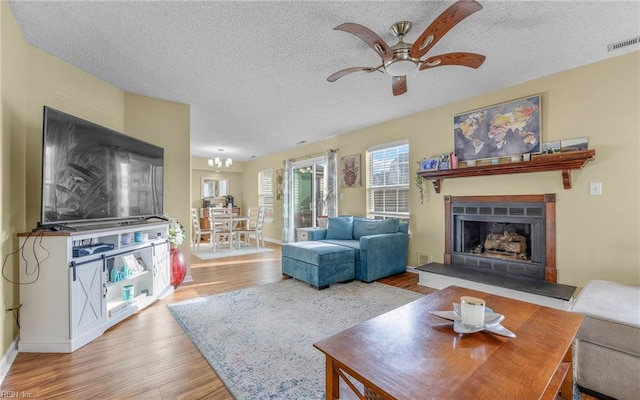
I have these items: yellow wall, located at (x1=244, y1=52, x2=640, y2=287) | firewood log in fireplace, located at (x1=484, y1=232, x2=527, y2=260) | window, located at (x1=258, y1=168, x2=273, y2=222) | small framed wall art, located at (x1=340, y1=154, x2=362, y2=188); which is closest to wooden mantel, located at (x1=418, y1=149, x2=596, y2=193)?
yellow wall, located at (x1=244, y1=52, x2=640, y2=287)

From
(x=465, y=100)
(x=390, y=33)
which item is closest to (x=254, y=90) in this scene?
(x=390, y=33)

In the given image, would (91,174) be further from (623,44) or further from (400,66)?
(623,44)

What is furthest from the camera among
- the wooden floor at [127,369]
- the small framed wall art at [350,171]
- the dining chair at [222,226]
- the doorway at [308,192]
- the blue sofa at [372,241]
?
the doorway at [308,192]

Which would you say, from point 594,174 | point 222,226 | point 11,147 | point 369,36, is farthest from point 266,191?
point 594,174

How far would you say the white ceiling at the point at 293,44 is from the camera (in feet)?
6.46

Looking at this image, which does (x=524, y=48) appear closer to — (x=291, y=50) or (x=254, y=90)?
(x=291, y=50)

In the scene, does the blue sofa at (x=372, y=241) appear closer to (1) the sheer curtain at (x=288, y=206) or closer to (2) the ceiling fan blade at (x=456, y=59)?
(2) the ceiling fan blade at (x=456, y=59)

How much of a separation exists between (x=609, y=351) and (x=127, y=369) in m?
2.99

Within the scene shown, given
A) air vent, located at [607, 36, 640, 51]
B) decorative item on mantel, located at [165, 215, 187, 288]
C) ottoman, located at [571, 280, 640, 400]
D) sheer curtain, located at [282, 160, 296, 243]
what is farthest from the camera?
sheer curtain, located at [282, 160, 296, 243]

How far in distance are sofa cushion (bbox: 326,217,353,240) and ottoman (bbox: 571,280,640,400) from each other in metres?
→ 3.02

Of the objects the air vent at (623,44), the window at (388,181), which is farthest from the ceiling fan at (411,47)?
the window at (388,181)

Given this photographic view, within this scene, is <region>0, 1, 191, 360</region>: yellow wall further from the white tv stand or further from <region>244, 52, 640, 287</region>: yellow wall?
<region>244, 52, 640, 287</region>: yellow wall

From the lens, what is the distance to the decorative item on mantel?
3482 mm

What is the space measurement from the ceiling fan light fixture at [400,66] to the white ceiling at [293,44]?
0.95 feet
